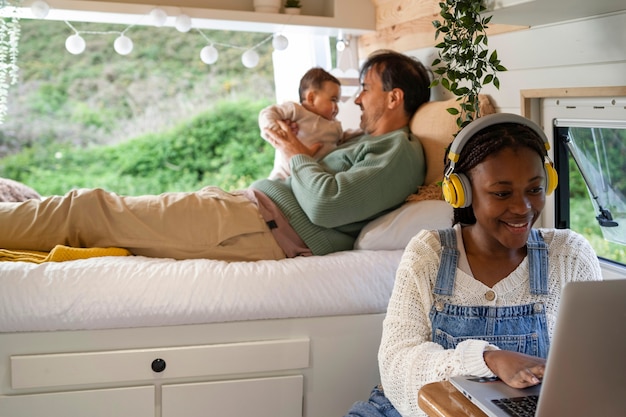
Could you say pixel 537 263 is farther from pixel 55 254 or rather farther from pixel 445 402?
pixel 55 254

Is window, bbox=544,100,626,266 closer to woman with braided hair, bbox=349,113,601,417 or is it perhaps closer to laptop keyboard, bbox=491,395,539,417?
woman with braided hair, bbox=349,113,601,417

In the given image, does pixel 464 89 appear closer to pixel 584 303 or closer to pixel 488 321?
pixel 488 321

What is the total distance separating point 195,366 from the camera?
211cm

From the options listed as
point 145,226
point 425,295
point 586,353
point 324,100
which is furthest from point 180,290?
point 586,353

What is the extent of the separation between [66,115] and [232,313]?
14.3 ft

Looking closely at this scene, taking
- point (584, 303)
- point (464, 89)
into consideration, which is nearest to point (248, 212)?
point (464, 89)

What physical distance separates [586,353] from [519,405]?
0.16 meters

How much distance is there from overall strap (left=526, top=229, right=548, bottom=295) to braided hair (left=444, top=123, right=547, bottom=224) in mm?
180

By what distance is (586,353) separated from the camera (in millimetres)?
937

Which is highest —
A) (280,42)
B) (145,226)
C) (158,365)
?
(280,42)

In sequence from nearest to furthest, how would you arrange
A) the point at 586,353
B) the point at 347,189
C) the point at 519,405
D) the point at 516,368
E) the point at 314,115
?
the point at 586,353 < the point at 519,405 < the point at 516,368 < the point at 347,189 < the point at 314,115

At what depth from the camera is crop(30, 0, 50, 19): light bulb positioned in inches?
108

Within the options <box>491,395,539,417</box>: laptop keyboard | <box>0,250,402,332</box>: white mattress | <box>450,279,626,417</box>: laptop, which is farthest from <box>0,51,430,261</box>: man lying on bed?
<box>450,279,626,417</box>: laptop

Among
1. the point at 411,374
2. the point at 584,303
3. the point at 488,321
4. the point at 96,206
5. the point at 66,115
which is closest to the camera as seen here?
the point at 584,303
